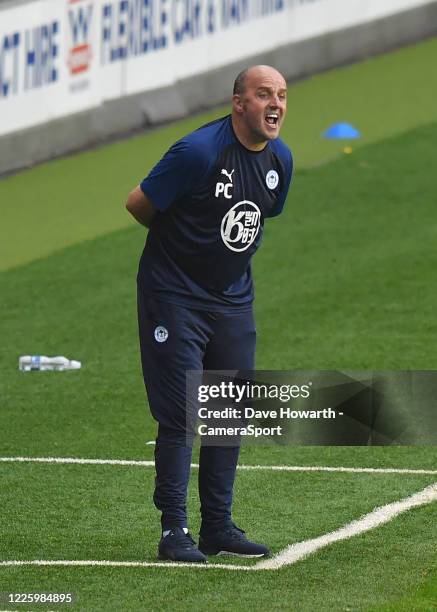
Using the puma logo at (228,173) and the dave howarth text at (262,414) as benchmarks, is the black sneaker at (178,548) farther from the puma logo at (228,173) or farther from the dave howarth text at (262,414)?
the puma logo at (228,173)

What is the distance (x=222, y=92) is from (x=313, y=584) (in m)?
13.6

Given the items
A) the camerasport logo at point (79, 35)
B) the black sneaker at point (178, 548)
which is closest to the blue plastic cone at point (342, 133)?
the camerasport logo at point (79, 35)

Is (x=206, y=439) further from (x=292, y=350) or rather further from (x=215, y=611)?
(x=292, y=350)

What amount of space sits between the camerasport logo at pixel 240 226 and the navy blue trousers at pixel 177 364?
12.5 inches

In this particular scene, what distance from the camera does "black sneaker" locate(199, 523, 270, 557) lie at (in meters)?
7.51

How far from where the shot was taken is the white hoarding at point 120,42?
16797 millimetres

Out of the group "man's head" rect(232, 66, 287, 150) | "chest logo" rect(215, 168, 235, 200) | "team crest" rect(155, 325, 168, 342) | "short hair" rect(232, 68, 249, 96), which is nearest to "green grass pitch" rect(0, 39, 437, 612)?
"team crest" rect(155, 325, 168, 342)

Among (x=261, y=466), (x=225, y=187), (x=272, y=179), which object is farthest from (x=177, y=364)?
(x=261, y=466)

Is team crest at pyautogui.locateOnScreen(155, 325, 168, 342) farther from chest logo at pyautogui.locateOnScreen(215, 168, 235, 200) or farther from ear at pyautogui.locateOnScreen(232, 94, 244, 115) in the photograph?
ear at pyautogui.locateOnScreen(232, 94, 244, 115)

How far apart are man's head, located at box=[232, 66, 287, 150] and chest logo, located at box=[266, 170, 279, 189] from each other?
22 centimetres

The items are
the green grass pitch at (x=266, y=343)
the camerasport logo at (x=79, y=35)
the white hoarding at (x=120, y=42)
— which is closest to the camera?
the green grass pitch at (x=266, y=343)

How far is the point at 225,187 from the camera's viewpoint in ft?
24.1

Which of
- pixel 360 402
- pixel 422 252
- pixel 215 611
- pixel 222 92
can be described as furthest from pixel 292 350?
pixel 222 92

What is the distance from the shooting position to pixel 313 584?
7.02m
